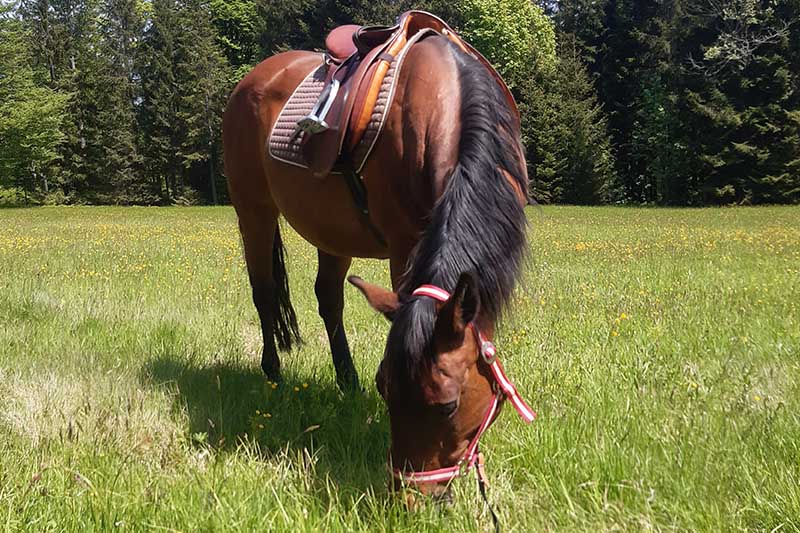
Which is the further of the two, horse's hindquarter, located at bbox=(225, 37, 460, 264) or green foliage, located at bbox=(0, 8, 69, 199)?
green foliage, located at bbox=(0, 8, 69, 199)

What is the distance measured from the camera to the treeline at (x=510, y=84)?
32000mm

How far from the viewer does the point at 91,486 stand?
2.46 meters

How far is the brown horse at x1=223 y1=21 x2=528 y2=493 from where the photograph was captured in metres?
2.10

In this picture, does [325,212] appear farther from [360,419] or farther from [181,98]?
[181,98]

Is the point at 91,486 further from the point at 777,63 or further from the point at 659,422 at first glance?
the point at 777,63

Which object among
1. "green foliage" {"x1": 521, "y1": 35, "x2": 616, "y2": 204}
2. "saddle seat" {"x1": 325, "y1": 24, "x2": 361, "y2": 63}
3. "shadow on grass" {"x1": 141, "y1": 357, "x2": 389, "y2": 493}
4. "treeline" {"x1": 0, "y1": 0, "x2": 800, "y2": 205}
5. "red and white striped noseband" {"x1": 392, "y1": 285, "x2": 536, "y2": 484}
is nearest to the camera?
"red and white striped noseband" {"x1": 392, "y1": 285, "x2": 536, "y2": 484}

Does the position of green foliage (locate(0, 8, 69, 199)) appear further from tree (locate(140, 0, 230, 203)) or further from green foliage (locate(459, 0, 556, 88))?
green foliage (locate(459, 0, 556, 88))

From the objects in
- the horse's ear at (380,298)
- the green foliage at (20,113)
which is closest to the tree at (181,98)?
the green foliage at (20,113)

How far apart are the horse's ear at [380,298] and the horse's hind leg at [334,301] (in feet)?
7.09

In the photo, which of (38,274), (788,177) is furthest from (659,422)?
(788,177)

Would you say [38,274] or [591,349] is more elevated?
[591,349]

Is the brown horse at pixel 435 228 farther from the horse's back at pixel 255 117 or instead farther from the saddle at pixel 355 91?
the horse's back at pixel 255 117

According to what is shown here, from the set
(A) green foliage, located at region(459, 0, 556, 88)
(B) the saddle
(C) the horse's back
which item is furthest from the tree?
(B) the saddle

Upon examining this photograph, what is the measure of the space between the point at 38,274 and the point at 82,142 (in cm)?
3882
